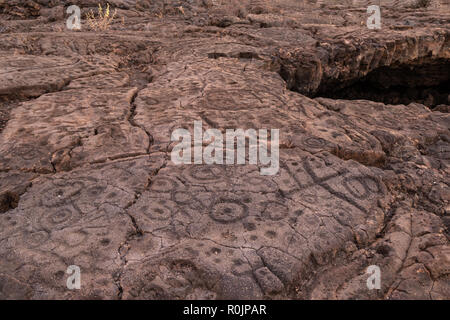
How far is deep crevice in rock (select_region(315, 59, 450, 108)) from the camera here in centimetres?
450

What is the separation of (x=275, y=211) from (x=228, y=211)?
220 millimetres

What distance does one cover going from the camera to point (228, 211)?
175cm

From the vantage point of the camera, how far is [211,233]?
1.63 m

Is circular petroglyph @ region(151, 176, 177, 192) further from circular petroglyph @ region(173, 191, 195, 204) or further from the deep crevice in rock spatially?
the deep crevice in rock

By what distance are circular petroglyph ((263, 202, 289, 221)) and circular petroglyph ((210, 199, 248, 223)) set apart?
10 centimetres

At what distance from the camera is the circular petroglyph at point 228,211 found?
1707 millimetres

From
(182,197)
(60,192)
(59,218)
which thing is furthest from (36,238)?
(182,197)

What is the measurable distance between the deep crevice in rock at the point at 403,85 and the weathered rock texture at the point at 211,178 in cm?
38

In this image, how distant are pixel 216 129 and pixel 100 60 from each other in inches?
72.3

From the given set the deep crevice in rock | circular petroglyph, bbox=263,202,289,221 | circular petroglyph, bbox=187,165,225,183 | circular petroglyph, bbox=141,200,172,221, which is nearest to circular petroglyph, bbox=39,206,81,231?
circular petroglyph, bbox=141,200,172,221

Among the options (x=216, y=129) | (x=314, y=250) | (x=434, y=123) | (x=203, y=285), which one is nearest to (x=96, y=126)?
(x=216, y=129)

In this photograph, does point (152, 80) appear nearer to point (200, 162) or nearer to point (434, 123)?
point (200, 162)

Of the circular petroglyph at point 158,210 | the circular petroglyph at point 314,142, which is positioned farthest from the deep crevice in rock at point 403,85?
the circular petroglyph at point 158,210

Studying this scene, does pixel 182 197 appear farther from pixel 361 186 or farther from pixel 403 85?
pixel 403 85
